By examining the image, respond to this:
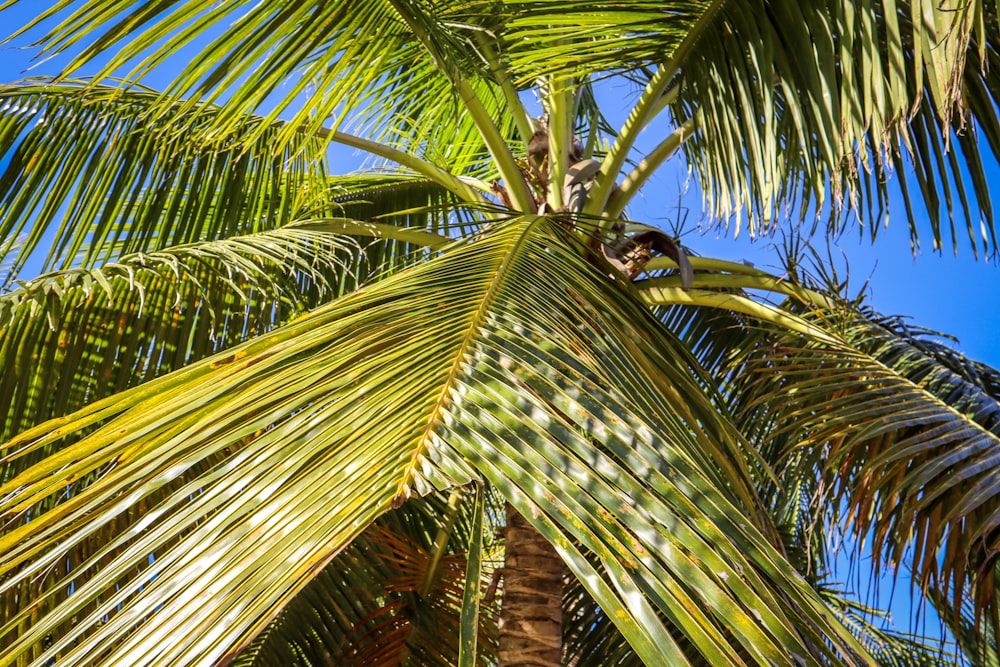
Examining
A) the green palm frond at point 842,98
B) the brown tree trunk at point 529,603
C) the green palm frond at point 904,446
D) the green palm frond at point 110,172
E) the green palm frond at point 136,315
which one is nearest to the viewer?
the green palm frond at point 842,98

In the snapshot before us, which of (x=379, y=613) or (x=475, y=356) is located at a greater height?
(x=475, y=356)

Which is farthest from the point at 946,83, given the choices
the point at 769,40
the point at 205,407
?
the point at 205,407

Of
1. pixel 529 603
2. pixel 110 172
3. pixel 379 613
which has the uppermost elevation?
pixel 110 172

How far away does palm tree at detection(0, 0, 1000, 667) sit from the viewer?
0.82 m

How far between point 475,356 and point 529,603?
3.36ft

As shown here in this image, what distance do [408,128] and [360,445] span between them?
12.0ft

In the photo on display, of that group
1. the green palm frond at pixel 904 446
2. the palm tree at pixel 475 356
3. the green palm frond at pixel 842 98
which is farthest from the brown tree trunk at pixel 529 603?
the green palm frond at pixel 842 98

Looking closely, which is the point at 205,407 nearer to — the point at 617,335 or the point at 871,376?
the point at 617,335

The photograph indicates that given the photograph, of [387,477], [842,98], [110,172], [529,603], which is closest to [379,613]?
[529,603]

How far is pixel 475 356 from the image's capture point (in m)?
1.13

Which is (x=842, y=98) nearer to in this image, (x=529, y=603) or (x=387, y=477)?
(x=529, y=603)

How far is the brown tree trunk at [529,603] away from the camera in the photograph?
1893mm

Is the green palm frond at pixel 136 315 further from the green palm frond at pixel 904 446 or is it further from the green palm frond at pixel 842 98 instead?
the green palm frond at pixel 904 446

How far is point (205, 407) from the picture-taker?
1.08 m
